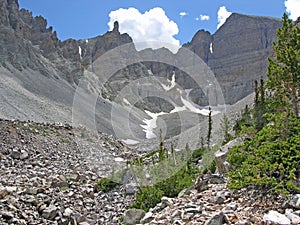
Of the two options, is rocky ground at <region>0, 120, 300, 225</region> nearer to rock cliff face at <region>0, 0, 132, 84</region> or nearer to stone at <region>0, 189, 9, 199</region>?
stone at <region>0, 189, 9, 199</region>

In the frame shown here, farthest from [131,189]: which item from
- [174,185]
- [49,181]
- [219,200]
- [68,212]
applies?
[219,200]

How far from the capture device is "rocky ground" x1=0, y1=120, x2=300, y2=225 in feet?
33.0

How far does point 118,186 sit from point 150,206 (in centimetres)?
828

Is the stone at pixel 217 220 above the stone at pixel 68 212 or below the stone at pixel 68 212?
above

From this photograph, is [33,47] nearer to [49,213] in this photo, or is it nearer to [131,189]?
[131,189]

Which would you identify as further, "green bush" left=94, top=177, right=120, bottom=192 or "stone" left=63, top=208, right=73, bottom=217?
"green bush" left=94, top=177, right=120, bottom=192

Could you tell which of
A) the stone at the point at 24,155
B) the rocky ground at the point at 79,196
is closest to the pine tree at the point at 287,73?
the rocky ground at the point at 79,196

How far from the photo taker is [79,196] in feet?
69.9

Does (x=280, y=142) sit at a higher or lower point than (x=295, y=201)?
higher

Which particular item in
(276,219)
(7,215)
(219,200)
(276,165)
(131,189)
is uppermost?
(276,165)

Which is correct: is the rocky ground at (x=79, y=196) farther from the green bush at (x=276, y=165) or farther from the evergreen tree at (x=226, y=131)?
the evergreen tree at (x=226, y=131)

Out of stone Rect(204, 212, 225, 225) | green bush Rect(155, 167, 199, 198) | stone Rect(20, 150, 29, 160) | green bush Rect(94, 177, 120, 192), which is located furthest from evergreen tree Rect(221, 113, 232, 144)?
stone Rect(204, 212, 225, 225)

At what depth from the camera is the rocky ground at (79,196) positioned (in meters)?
10.1

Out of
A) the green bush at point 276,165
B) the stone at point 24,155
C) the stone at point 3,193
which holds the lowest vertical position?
the stone at point 3,193
